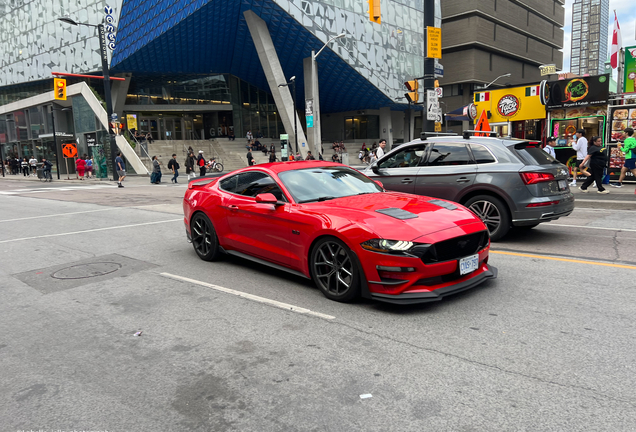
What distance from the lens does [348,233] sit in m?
4.64

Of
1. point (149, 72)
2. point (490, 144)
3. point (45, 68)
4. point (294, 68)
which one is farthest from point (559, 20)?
point (490, 144)

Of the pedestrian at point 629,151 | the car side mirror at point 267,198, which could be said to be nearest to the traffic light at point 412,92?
the pedestrian at point 629,151

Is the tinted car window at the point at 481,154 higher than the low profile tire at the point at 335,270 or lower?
higher

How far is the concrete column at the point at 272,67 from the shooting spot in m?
36.9

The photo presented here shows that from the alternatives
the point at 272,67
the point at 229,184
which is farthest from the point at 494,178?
the point at 272,67

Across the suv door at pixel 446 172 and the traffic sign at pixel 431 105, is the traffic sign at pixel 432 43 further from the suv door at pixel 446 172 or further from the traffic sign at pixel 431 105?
the suv door at pixel 446 172

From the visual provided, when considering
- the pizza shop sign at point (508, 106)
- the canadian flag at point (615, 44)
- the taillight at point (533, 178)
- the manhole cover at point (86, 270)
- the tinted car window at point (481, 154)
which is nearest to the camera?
the manhole cover at point (86, 270)

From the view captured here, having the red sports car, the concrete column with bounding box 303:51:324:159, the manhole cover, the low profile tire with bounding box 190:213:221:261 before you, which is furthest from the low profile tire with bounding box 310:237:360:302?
the concrete column with bounding box 303:51:324:159

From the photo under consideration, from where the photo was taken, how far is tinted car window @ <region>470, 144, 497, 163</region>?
7.85 metres

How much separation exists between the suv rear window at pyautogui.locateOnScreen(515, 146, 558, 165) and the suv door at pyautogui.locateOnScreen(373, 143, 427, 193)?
1.74 metres

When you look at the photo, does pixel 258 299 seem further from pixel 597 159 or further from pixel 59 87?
pixel 59 87

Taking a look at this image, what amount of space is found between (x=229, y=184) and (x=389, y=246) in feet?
10.3

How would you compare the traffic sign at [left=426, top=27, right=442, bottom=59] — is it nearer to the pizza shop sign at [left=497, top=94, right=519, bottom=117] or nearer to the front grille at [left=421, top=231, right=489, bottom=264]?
the pizza shop sign at [left=497, top=94, right=519, bottom=117]

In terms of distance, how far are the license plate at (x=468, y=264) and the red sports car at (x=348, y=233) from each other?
0.01 m
